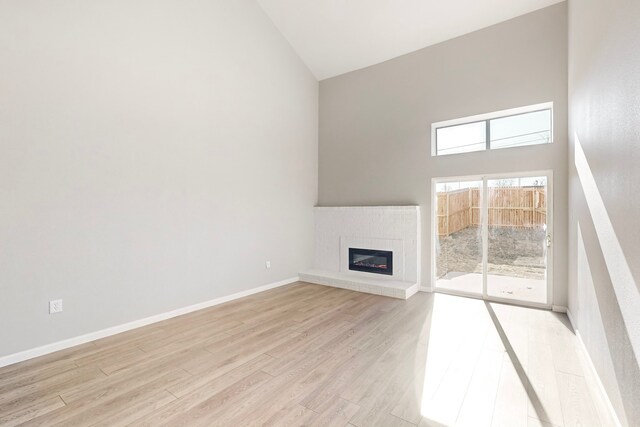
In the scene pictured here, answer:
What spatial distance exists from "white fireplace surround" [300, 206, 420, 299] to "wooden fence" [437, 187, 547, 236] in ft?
1.56

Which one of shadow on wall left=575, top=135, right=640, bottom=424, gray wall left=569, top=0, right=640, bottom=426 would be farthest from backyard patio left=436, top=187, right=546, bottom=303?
shadow on wall left=575, top=135, right=640, bottom=424

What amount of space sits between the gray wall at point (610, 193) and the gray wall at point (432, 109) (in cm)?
101

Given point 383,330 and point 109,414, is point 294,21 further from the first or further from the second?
point 109,414

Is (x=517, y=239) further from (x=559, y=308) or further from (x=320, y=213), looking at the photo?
(x=320, y=213)

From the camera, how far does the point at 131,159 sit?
3.43 m

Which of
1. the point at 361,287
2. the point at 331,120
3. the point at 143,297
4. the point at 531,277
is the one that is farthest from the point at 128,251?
the point at 531,277

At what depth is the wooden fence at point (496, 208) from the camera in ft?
13.8

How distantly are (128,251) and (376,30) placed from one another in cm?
499

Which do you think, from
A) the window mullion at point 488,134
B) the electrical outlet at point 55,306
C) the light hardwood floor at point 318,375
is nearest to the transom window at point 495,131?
the window mullion at point 488,134

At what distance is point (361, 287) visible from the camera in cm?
505

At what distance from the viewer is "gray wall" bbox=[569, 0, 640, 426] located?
5.07 ft

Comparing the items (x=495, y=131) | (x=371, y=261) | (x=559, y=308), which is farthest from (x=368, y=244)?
(x=559, y=308)

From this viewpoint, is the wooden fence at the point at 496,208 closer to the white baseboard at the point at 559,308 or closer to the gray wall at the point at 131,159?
the white baseboard at the point at 559,308

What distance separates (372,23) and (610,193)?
4.33m
